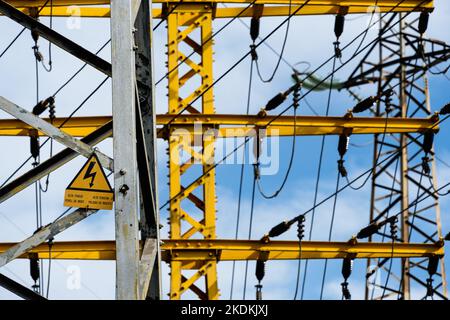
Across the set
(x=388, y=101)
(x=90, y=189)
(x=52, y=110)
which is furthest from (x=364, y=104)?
(x=90, y=189)

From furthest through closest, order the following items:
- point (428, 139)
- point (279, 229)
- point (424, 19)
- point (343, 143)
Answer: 1. point (424, 19)
2. point (428, 139)
3. point (343, 143)
4. point (279, 229)

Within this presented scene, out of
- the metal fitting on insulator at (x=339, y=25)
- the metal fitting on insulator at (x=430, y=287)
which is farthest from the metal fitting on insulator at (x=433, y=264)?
the metal fitting on insulator at (x=339, y=25)

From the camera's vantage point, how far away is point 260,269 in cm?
1819

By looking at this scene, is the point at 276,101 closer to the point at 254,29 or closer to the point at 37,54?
the point at 254,29

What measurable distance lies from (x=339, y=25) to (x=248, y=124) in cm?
194

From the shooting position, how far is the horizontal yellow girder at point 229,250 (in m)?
17.5

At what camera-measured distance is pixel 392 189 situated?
79.8 feet

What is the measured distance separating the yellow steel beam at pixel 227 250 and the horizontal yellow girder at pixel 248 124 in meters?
1.48

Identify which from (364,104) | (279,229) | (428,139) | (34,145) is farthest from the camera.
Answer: (428,139)

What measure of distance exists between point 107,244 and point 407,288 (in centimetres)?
759

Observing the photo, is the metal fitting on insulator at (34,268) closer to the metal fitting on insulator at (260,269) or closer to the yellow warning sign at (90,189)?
the metal fitting on insulator at (260,269)

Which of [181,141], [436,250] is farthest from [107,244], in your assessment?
[436,250]

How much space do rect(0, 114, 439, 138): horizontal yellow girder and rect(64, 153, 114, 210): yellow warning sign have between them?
8569mm

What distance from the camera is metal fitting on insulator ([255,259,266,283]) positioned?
18109 mm
